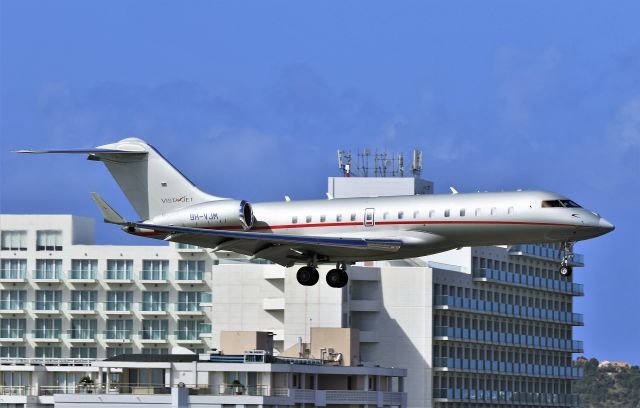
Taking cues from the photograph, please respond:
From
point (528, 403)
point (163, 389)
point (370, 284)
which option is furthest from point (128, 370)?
point (528, 403)

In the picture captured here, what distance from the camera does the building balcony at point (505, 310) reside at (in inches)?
5965

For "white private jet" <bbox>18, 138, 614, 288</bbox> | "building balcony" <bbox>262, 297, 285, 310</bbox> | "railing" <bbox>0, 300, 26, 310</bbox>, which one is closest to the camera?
"white private jet" <bbox>18, 138, 614, 288</bbox>

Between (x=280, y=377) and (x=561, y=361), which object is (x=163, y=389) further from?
(x=561, y=361)

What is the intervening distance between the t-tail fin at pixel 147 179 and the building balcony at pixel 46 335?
2954 inches

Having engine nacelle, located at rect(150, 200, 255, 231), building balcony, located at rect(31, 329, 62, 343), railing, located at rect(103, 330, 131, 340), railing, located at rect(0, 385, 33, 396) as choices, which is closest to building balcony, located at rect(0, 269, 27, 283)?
building balcony, located at rect(31, 329, 62, 343)

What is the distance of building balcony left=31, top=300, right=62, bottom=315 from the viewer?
164 m

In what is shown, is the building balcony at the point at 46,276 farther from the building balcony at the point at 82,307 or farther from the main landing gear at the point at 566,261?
the main landing gear at the point at 566,261

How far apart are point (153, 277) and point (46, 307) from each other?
10601 mm

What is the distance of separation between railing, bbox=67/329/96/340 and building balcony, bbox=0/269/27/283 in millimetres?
6442

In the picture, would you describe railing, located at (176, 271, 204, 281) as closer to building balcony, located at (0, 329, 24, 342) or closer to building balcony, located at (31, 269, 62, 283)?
building balcony, located at (31, 269, 62, 283)

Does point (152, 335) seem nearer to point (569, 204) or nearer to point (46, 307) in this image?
point (46, 307)

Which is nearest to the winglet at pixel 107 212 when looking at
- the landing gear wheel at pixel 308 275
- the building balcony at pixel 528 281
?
the landing gear wheel at pixel 308 275

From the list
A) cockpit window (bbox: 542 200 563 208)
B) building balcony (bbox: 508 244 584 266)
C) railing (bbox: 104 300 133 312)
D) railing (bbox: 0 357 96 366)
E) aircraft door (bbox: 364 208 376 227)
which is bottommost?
railing (bbox: 0 357 96 366)

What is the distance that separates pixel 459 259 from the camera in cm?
15712
